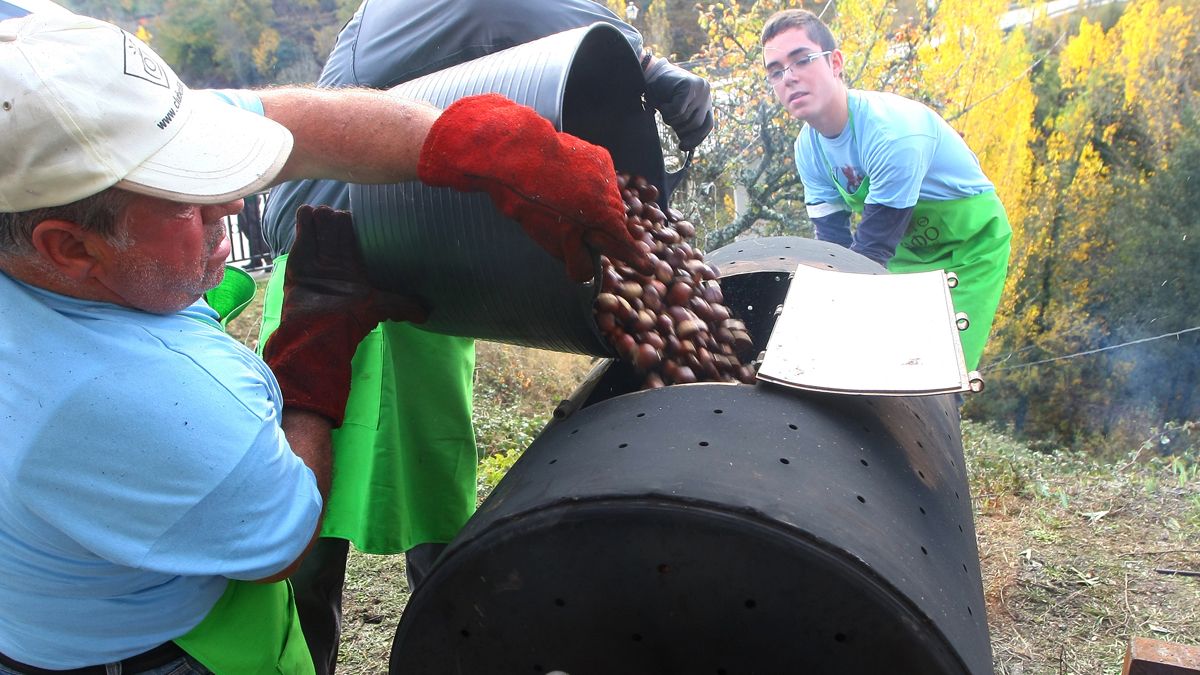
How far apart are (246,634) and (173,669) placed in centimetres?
11

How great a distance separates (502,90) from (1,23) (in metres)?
0.74

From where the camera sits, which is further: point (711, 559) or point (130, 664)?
point (130, 664)

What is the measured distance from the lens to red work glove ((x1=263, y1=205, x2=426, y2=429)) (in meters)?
1.60

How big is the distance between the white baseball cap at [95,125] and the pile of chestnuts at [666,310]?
0.70m

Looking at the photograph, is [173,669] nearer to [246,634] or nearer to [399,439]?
[246,634]

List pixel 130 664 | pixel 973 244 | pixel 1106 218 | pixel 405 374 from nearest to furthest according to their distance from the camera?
pixel 130 664 < pixel 405 374 < pixel 973 244 < pixel 1106 218

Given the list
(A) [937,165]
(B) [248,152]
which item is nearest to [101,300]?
(B) [248,152]

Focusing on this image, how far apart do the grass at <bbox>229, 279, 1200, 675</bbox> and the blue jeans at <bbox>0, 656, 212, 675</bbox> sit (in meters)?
1.41

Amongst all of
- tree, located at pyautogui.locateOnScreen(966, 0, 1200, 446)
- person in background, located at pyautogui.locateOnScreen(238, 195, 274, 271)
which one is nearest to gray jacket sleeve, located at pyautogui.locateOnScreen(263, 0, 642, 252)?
person in background, located at pyautogui.locateOnScreen(238, 195, 274, 271)

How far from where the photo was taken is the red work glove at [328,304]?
1.60 metres

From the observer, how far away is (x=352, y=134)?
1460 mm

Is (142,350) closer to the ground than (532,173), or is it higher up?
closer to the ground

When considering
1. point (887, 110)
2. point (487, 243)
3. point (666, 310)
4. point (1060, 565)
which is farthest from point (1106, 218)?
point (487, 243)

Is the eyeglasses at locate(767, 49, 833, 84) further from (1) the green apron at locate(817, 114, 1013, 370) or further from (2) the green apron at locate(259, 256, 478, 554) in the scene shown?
(2) the green apron at locate(259, 256, 478, 554)
